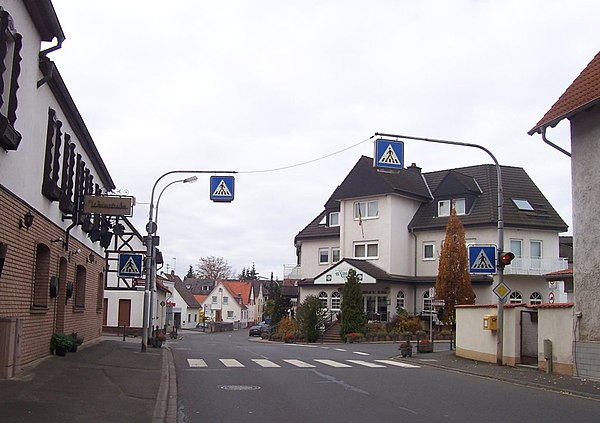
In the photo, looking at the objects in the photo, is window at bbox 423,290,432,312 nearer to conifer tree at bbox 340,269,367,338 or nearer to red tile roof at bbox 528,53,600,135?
conifer tree at bbox 340,269,367,338

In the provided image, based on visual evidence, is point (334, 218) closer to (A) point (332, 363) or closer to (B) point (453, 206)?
(B) point (453, 206)

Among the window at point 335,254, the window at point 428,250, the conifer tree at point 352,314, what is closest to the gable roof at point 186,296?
the window at point 335,254

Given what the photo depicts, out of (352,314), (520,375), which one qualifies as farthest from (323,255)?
(520,375)

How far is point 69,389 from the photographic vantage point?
42.3 ft

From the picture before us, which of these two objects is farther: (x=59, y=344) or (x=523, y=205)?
(x=523, y=205)

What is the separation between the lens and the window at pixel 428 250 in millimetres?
52466

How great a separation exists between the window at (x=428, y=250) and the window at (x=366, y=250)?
3.60m

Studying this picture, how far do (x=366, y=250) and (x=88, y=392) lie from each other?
41.4 meters

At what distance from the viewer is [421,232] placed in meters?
53.1

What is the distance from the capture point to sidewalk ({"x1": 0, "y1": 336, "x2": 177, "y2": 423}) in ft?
33.8

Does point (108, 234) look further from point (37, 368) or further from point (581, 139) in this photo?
point (581, 139)

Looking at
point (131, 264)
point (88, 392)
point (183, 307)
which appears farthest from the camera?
point (183, 307)

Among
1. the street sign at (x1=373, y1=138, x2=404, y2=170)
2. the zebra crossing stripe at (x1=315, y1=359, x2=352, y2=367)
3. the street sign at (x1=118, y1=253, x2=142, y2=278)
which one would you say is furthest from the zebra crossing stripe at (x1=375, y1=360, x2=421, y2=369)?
the street sign at (x1=118, y1=253, x2=142, y2=278)

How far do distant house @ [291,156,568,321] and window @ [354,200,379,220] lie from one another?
0.07 m
